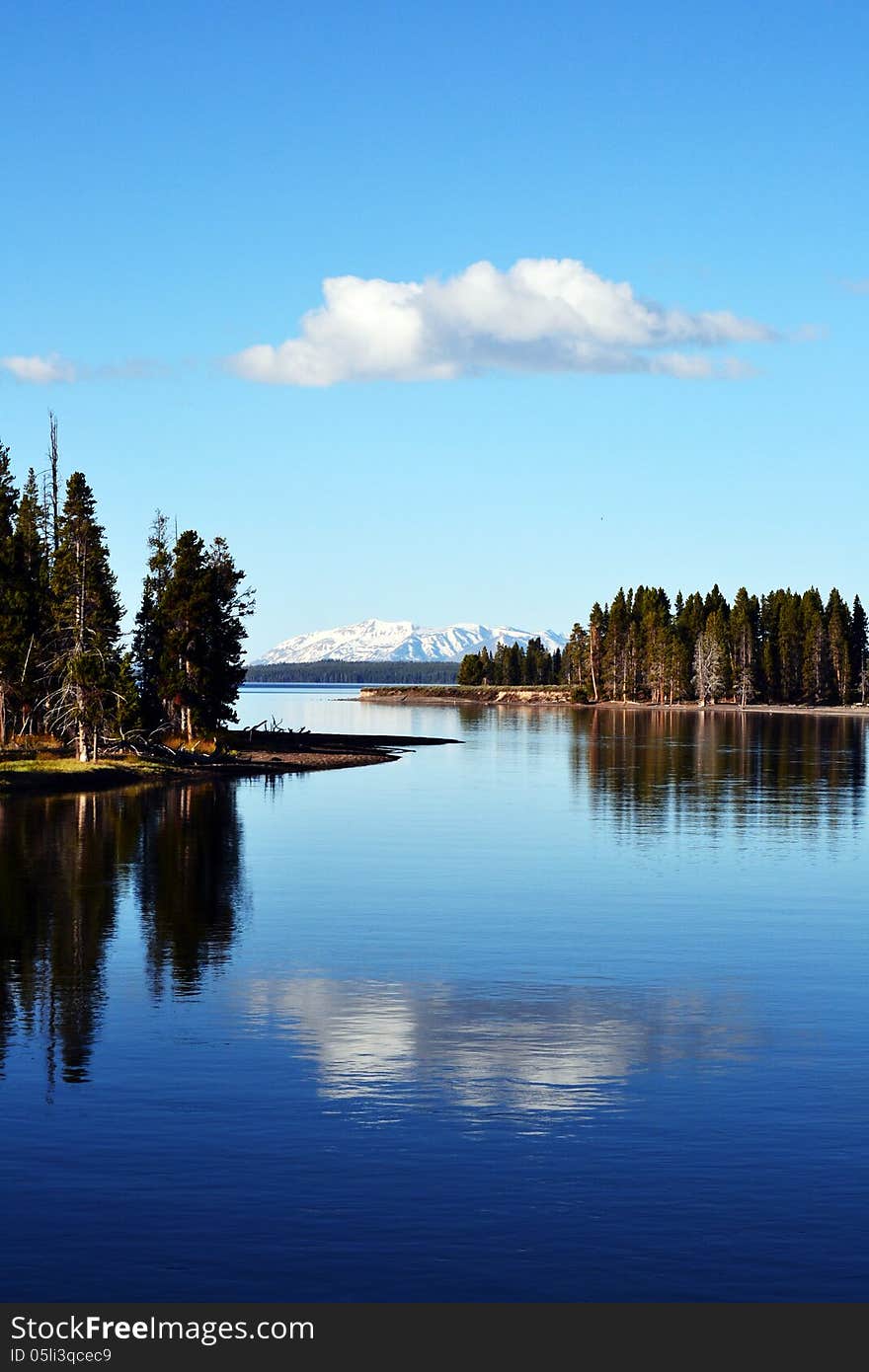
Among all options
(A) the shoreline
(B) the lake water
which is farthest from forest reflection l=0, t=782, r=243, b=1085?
(A) the shoreline

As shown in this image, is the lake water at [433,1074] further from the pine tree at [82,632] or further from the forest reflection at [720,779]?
the pine tree at [82,632]

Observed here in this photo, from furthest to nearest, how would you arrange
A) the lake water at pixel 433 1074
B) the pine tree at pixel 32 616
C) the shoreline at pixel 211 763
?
the pine tree at pixel 32 616 < the shoreline at pixel 211 763 < the lake water at pixel 433 1074

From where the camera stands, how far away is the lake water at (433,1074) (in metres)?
16.1

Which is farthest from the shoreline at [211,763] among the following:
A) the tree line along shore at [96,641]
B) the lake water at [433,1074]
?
the lake water at [433,1074]

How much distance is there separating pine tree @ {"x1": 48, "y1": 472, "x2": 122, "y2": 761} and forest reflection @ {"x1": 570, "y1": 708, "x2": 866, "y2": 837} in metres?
28.4

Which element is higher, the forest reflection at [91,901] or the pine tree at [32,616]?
the pine tree at [32,616]

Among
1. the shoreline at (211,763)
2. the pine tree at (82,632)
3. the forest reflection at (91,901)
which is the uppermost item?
the pine tree at (82,632)

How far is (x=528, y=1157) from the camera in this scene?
63.1 feet

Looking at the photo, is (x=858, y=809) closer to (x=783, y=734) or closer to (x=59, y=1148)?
(x=59, y=1148)

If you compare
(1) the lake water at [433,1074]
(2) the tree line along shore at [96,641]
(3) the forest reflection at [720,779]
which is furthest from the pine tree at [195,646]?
(1) the lake water at [433,1074]

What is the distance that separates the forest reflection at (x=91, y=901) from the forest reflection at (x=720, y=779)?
1883cm

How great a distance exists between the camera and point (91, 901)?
4100cm

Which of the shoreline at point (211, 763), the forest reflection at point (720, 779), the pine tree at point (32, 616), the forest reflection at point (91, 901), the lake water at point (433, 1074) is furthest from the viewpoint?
the pine tree at point (32, 616)

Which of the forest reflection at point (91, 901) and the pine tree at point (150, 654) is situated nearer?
the forest reflection at point (91, 901)
